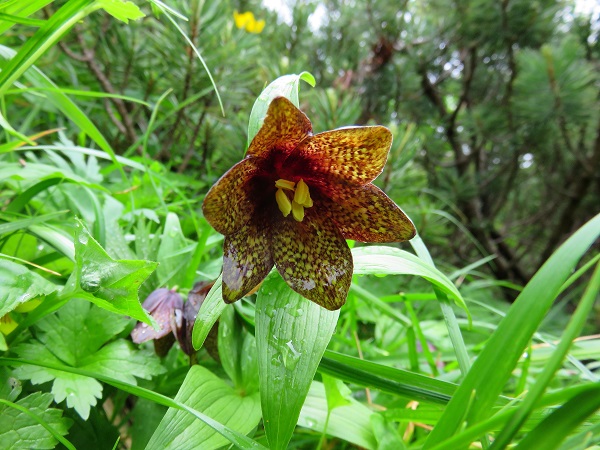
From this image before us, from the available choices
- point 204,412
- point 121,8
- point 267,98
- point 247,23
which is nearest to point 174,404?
point 204,412

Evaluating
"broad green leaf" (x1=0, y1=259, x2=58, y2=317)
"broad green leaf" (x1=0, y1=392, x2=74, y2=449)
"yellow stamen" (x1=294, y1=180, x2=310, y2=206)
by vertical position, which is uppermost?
"yellow stamen" (x1=294, y1=180, x2=310, y2=206)

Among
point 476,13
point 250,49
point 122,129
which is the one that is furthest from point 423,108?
point 122,129

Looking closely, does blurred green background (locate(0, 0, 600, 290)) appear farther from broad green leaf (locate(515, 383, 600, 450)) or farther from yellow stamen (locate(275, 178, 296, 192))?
broad green leaf (locate(515, 383, 600, 450))

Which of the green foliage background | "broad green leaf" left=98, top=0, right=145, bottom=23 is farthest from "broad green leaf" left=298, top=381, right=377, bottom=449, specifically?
"broad green leaf" left=98, top=0, right=145, bottom=23

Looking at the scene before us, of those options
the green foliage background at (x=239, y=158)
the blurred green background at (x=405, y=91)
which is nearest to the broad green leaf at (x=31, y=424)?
the green foliage background at (x=239, y=158)

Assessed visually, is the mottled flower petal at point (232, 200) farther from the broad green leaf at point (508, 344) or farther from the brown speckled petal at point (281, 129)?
the broad green leaf at point (508, 344)

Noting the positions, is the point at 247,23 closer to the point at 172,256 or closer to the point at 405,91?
the point at 405,91
